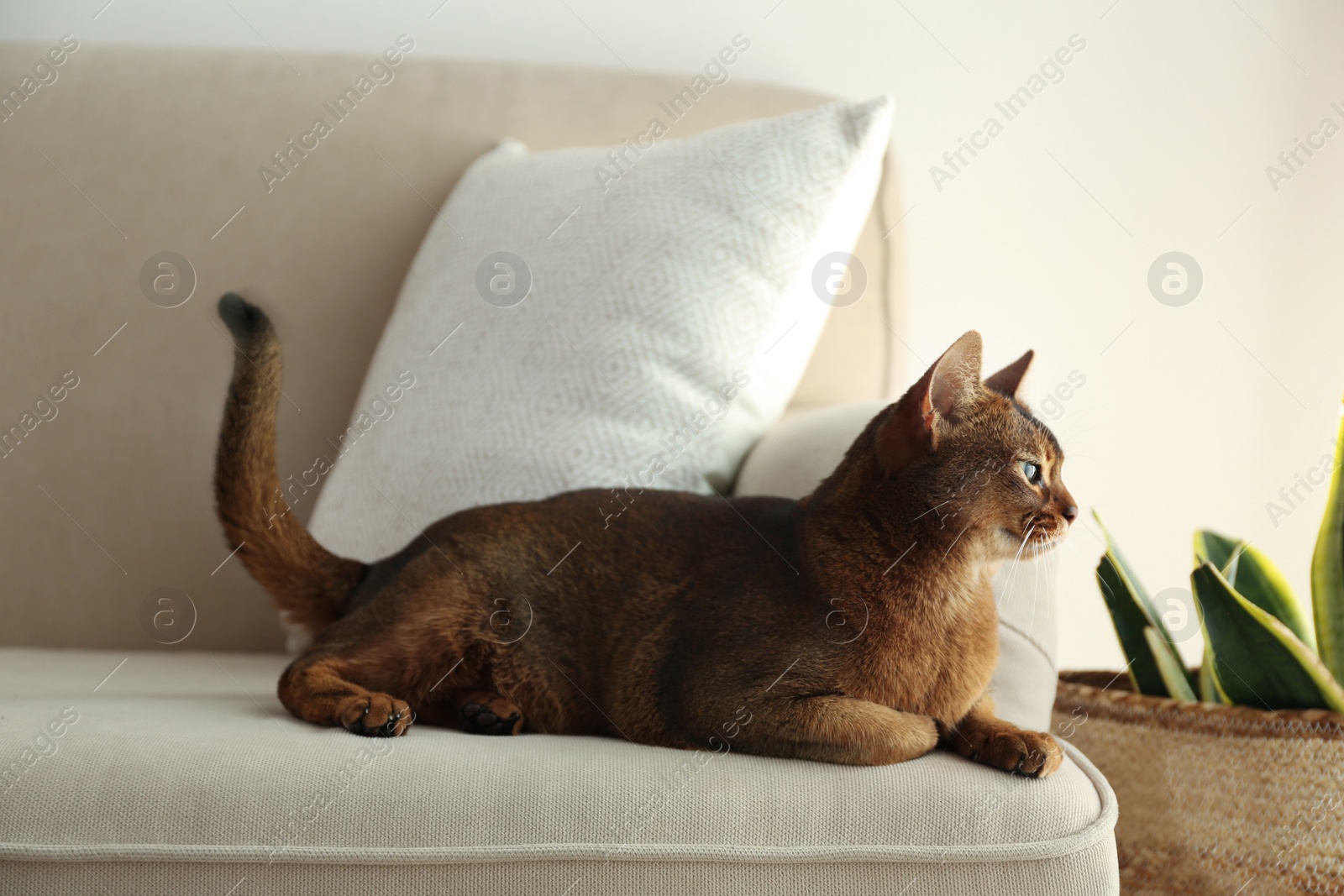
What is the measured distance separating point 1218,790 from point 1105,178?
1.24 meters

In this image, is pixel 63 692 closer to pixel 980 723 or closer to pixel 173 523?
pixel 173 523

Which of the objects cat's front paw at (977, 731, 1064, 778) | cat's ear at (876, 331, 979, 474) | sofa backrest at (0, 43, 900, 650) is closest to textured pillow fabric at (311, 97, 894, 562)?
sofa backrest at (0, 43, 900, 650)

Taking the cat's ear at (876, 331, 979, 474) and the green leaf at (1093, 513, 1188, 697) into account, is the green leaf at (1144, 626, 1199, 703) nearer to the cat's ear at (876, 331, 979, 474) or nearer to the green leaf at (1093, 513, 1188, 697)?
the green leaf at (1093, 513, 1188, 697)

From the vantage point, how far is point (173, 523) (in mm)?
1598

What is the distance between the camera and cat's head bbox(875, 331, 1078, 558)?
2.90 feet

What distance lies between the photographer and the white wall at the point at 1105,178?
6.24 ft

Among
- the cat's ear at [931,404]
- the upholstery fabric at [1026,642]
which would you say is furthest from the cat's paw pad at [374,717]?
the upholstery fabric at [1026,642]

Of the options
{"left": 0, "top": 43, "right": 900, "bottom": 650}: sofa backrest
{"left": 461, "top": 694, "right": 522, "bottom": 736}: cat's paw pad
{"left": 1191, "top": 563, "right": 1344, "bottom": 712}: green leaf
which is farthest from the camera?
{"left": 0, "top": 43, "right": 900, "bottom": 650}: sofa backrest

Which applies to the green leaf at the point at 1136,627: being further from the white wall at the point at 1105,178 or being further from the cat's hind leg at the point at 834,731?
the white wall at the point at 1105,178

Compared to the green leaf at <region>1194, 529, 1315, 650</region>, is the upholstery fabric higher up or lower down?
lower down

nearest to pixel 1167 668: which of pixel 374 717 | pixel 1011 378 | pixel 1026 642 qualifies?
pixel 1026 642

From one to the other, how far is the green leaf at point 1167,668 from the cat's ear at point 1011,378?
0.44m

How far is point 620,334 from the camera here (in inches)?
50.9

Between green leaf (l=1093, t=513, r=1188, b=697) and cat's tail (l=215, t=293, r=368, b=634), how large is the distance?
0.94 metres
